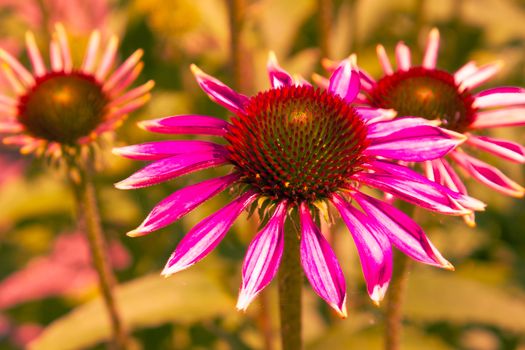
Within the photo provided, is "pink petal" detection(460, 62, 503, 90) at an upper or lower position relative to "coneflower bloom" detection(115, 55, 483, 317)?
upper

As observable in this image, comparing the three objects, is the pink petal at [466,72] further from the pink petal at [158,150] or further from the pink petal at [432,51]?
the pink petal at [158,150]

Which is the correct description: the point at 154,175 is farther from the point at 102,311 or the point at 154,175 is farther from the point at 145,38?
the point at 145,38

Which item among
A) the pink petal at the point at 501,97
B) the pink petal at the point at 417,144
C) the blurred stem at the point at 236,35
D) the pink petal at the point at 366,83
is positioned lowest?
the pink petal at the point at 417,144

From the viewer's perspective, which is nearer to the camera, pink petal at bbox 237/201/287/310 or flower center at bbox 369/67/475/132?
pink petal at bbox 237/201/287/310

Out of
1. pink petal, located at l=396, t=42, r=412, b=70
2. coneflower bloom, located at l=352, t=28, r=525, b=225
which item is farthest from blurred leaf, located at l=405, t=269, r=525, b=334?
pink petal, located at l=396, t=42, r=412, b=70

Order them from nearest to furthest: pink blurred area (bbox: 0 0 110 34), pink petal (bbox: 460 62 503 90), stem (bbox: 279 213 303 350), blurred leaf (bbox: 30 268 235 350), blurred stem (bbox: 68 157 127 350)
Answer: stem (bbox: 279 213 303 350)
pink petal (bbox: 460 62 503 90)
blurred stem (bbox: 68 157 127 350)
blurred leaf (bbox: 30 268 235 350)
pink blurred area (bbox: 0 0 110 34)

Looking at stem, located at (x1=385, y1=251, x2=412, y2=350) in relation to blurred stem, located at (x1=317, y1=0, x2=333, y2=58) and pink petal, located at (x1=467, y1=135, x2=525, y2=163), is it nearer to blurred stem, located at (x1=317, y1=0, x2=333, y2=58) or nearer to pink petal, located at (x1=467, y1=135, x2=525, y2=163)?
pink petal, located at (x1=467, y1=135, x2=525, y2=163)

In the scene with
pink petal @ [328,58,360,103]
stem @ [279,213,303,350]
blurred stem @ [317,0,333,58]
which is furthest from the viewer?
blurred stem @ [317,0,333,58]

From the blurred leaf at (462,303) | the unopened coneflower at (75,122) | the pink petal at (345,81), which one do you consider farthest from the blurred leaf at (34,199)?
the pink petal at (345,81)
